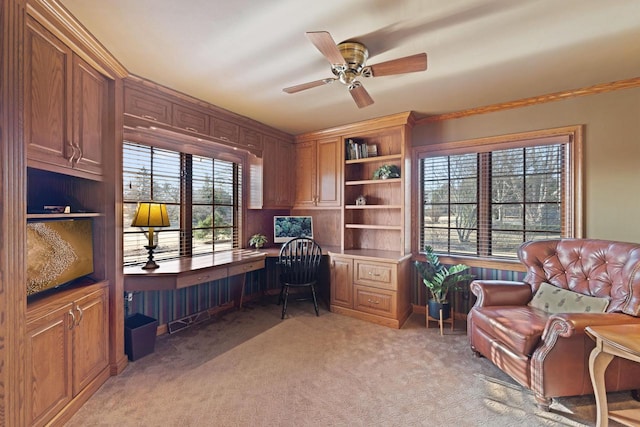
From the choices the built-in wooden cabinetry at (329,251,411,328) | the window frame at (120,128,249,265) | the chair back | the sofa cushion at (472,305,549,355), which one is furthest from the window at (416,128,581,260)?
the window frame at (120,128,249,265)

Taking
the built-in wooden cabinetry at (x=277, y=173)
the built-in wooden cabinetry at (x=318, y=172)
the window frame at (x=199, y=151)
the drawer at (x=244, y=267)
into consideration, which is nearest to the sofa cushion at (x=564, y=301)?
the built-in wooden cabinetry at (x=318, y=172)

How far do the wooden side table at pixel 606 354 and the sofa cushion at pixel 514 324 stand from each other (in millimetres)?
307

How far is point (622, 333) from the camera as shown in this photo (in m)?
1.56

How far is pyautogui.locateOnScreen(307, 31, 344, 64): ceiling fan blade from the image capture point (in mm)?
1488

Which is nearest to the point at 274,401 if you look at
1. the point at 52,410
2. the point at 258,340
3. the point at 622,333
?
the point at 258,340

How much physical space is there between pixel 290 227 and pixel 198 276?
175 centimetres

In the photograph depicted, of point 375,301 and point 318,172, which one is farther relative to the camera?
point 318,172

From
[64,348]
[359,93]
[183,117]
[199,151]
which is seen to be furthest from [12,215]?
[359,93]

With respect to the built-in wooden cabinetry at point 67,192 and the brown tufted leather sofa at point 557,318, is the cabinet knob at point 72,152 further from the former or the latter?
the brown tufted leather sofa at point 557,318

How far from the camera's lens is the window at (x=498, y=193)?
287 centimetres

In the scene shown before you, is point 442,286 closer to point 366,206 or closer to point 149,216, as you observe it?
point 366,206

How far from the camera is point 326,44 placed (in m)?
1.59

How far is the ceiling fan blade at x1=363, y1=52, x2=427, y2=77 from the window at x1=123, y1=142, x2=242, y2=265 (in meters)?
2.32

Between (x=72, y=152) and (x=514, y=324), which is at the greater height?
(x=72, y=152)
